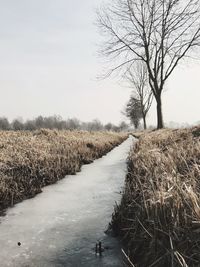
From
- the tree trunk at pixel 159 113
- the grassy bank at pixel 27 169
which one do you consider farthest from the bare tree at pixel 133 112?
the grassy bank at pixel 27 169

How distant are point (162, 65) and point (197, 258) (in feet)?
75.0

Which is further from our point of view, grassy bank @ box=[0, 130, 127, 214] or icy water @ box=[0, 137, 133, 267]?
grassy bank @ box=[0, 130, 127, 214]

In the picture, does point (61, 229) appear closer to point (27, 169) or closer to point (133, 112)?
point (27, 169)

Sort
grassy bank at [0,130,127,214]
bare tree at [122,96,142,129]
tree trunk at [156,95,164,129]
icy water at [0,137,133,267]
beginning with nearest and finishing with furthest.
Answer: icy water at [0,137,133,267], grassy bank at [0,130,127,214], tree trunk at [156,95,164,129], bare tree at [122,96,142,129]

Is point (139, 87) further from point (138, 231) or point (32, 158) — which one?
point (138, 231)

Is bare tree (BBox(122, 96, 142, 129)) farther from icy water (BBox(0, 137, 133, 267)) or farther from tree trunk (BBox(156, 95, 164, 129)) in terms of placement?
icy water (BBox(0, 137, 133, 267))

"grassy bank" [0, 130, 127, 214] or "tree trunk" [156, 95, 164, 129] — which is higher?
"tree trunk" [156, 95, 164, 129]

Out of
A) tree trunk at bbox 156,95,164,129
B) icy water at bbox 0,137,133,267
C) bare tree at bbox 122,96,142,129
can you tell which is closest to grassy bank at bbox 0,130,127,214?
icy water at bbox 0,137,133,267

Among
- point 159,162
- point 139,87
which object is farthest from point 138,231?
point 139,87

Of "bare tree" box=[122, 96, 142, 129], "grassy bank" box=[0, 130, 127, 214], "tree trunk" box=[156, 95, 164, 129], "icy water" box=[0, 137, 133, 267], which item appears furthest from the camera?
"bare tree" box=[122, 96, 142, 129]

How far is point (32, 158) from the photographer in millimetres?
6797

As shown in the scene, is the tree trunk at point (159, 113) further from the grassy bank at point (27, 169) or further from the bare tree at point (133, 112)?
the bare tree at point (133, 112)

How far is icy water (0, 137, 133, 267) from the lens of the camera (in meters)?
3.08

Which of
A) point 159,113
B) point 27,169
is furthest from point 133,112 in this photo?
point 27,169
